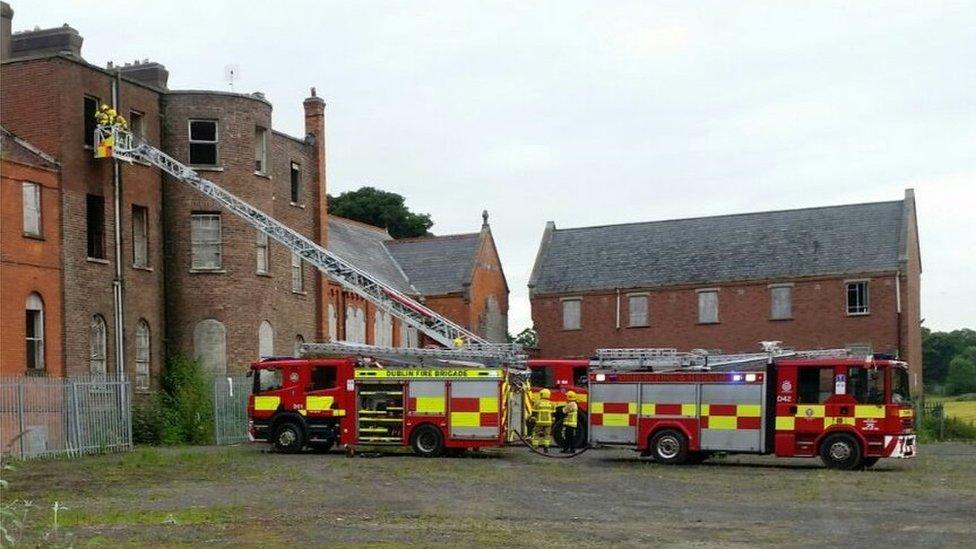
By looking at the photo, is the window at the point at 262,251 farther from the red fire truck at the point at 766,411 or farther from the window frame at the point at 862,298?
the window frame at the point at 862,298

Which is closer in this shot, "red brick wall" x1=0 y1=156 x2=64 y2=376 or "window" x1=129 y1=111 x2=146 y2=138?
"red brick wall" x1=0 y1=156 x2=64 y2=376

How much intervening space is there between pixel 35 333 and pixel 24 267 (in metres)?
1.70

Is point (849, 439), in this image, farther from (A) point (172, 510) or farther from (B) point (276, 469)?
(A) point (172, 510)

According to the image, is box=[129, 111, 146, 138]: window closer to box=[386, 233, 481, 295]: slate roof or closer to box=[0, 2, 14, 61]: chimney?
box=[0, 2, 14, 61]: chimney

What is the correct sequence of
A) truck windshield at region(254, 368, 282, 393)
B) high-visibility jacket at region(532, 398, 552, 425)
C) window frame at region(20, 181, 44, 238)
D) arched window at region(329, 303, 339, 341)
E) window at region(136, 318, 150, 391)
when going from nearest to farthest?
high-visibility jacket at region(532, 398, 552, 425)
truck windshield at region(254, 368, 282, 393)
window frame at region(20, 181, 44, 238)
window at region(136, 318, 150, 391)
arched window at region(329, 303, 339, 341)

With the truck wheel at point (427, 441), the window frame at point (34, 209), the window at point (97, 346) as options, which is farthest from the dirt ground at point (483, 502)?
the window frame at point (34, 209)

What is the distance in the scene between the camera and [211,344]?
34656 mm

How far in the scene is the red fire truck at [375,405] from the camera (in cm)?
2706

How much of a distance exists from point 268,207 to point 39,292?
8734mm

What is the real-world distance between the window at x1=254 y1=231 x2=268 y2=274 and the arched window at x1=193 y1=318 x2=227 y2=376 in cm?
224

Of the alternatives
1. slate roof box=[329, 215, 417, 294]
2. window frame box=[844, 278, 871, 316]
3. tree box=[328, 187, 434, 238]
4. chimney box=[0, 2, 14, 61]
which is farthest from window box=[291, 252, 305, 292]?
tree box=[328, 187, 434, 238]

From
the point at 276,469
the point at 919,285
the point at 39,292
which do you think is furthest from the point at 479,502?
the point at 919,285

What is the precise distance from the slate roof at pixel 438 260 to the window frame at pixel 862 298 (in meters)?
16.1

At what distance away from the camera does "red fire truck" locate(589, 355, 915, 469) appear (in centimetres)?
2397
